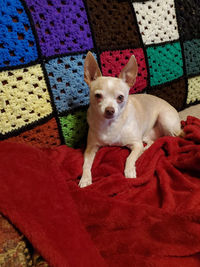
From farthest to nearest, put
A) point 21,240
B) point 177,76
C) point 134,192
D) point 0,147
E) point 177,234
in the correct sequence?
point 177,76 < point 134,192 < point 0,147 < point 177,234 < point 21,240

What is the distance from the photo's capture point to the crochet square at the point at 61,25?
1004mm

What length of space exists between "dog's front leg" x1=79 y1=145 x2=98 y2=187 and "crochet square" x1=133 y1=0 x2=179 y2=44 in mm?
781

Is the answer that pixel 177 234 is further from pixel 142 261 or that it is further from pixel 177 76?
pixel 177 76

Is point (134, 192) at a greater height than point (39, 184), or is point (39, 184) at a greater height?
point (39, 184)

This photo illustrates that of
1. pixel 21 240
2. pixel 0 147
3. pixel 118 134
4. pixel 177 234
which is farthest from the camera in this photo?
pixel 118 134

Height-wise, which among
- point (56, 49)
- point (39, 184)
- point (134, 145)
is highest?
point (56, 49)

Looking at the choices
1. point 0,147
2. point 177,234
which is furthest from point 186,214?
point 0,147

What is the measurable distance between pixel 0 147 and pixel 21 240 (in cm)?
37

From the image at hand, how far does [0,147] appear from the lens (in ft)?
2.60

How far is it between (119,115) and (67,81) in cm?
33

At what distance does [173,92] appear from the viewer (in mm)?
1593

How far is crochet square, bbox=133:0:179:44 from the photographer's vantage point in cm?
136

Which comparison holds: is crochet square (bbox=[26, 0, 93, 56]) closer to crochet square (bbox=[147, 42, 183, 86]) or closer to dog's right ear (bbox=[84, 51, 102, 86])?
dog's right ear (bbox=[84, 51, 102, 86])

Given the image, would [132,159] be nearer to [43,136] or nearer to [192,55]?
[43,136]
